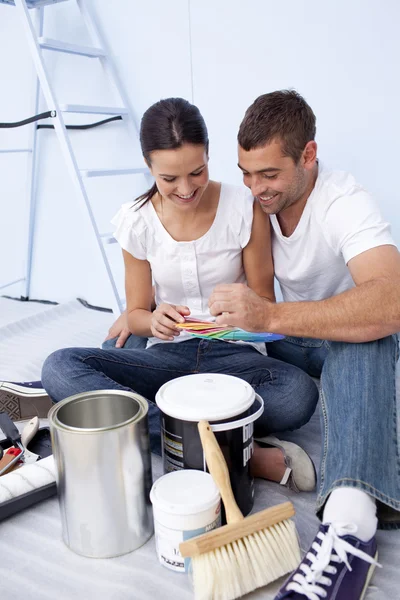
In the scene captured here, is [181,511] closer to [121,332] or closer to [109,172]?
[121,332]

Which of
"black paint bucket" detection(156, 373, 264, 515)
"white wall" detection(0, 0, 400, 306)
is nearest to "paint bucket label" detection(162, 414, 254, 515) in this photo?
"black paint bucket" detection(156, 373, 264, 515)

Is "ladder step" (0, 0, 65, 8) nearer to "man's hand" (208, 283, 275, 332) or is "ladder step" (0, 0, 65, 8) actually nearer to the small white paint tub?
"man's hand" (208, 283, 275, 332)

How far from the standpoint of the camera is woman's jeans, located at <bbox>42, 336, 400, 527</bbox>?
109 cm

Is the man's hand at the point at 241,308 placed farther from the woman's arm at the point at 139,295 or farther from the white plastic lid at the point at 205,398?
the woman's arm at the point at 139,295

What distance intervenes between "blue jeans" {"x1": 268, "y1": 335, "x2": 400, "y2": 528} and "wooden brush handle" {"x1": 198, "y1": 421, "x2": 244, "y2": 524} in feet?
0.63

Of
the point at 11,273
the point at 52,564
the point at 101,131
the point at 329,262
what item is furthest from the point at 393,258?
the point at 11,273

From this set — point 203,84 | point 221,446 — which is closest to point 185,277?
point 221,446

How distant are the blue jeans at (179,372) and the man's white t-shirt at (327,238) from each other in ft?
0.75

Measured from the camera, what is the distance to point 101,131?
102 inches

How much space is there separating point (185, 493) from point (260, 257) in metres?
0.69

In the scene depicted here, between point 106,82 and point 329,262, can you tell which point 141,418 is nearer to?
point 329,262

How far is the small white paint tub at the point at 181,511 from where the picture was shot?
3.30 ft

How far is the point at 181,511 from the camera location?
100 centimetres

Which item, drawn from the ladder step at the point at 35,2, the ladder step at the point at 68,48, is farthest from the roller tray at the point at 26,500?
the ladder step at the point at 35,2
